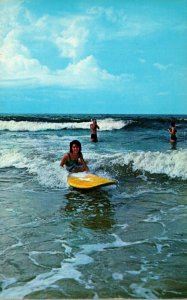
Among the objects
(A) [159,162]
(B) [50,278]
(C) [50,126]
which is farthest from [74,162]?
(C) [50,126]

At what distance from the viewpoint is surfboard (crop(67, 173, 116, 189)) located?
625cm

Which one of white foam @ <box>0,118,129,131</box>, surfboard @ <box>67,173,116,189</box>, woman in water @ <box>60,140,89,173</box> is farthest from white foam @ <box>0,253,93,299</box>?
white foam @ <box>0,118,129,131</box>

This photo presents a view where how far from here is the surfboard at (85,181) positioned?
6250mm

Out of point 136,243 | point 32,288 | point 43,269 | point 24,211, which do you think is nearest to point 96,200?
point 24,211

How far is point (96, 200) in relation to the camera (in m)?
5.76

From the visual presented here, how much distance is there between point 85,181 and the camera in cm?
641

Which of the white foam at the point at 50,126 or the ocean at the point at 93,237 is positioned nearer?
the ocean at the point at 93,237

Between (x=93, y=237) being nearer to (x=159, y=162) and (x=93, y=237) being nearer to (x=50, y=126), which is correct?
(x=159, y=162)

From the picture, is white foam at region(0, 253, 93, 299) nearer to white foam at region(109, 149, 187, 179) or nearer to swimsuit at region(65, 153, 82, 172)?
swimsuit at region(65, 153, 82, 172)

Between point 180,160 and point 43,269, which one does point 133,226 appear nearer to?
point 43,269

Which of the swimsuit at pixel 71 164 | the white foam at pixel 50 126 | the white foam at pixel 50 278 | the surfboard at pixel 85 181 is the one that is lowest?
the white foam at pixel 50 278

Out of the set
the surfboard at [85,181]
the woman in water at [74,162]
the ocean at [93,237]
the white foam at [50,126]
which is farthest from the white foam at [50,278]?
the white foam at [50,126]

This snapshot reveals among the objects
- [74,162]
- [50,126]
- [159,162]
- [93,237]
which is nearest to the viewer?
[93,237]

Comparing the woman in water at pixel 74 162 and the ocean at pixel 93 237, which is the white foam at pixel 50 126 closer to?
the ocean at pixel 93 237
